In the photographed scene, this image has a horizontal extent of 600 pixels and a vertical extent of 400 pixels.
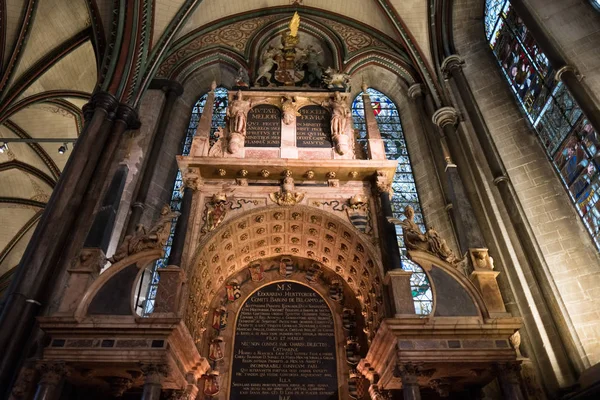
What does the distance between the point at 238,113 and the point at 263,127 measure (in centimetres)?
66

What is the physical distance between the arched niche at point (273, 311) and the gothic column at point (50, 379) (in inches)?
101

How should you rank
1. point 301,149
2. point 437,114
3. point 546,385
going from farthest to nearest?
1. point 437,114
2. point 301,149
3. point 546,385

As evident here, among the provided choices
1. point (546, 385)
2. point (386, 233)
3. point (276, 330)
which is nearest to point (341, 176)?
point (386, 233)

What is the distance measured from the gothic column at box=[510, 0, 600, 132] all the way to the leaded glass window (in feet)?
1.83

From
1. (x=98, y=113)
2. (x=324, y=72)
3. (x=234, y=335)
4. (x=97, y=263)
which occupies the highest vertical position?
(x=324, y=72)

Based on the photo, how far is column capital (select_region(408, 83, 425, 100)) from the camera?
13867 mm

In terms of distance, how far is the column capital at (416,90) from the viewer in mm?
13867

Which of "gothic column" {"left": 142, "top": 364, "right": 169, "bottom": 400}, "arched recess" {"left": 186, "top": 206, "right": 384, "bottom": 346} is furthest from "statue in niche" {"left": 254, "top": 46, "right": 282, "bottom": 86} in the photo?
"gothic column" {"left": 142, "top": 364, "right": 169, "bottom": 400}

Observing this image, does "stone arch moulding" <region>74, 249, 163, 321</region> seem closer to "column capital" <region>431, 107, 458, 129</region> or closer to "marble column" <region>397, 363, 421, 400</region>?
"marble column" <region>397, 363, 421, 400</region>

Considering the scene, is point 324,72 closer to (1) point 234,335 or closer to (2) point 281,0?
(2) point 281,0

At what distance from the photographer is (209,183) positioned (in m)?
9.45

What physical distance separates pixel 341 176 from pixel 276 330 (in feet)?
11.6

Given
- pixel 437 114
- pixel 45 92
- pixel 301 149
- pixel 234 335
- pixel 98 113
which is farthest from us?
pixel 45 92

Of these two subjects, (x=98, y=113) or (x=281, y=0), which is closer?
(x=98, y=113)
